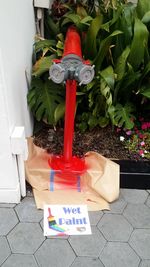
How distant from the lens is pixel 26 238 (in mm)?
1576

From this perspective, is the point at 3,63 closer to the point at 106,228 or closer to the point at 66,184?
the point at 66,184

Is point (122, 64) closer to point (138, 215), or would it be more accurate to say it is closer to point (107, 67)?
point (107, 67)

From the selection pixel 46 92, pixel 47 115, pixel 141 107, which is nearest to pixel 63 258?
pixel 47 115

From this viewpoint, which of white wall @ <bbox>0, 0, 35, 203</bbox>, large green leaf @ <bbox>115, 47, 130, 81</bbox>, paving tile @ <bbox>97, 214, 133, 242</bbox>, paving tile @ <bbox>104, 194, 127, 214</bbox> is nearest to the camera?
white wall @ <bbox>0, 0, 35, 203</bbox>

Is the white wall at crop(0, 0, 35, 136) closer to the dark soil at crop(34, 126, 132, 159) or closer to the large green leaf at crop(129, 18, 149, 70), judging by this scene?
the dark soil at crop(34, 126, 132, 159)

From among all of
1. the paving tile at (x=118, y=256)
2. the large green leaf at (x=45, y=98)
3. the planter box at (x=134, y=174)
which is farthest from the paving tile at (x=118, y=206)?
the large green leaf at (x=45, y=98)

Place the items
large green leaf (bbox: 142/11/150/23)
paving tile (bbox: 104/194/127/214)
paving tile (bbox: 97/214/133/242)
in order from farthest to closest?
1. large green leaf (bbox: 142/11/150/23)
2. paving tile (bbox: 104/194/127/214)
3. paving tile (bbox: 97/214/133/242)

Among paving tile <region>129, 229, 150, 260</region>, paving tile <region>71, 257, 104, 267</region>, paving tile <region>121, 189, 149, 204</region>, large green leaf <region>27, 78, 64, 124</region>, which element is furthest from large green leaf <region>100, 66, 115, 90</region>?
paving tile <region>71, 257, 104, 267</region>

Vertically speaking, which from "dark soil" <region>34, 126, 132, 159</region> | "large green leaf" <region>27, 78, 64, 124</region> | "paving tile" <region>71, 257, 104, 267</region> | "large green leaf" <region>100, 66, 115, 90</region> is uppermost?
"large green leaf" <region>100, 66, 115, 90</region>

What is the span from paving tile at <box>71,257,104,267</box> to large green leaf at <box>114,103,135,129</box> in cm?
86

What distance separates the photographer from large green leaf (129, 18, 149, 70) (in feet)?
6.05

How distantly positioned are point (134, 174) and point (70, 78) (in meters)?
0.82

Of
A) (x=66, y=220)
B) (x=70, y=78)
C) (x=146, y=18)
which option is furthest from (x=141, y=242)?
(x=146, y=18)

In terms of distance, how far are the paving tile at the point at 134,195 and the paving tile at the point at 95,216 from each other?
225mm
